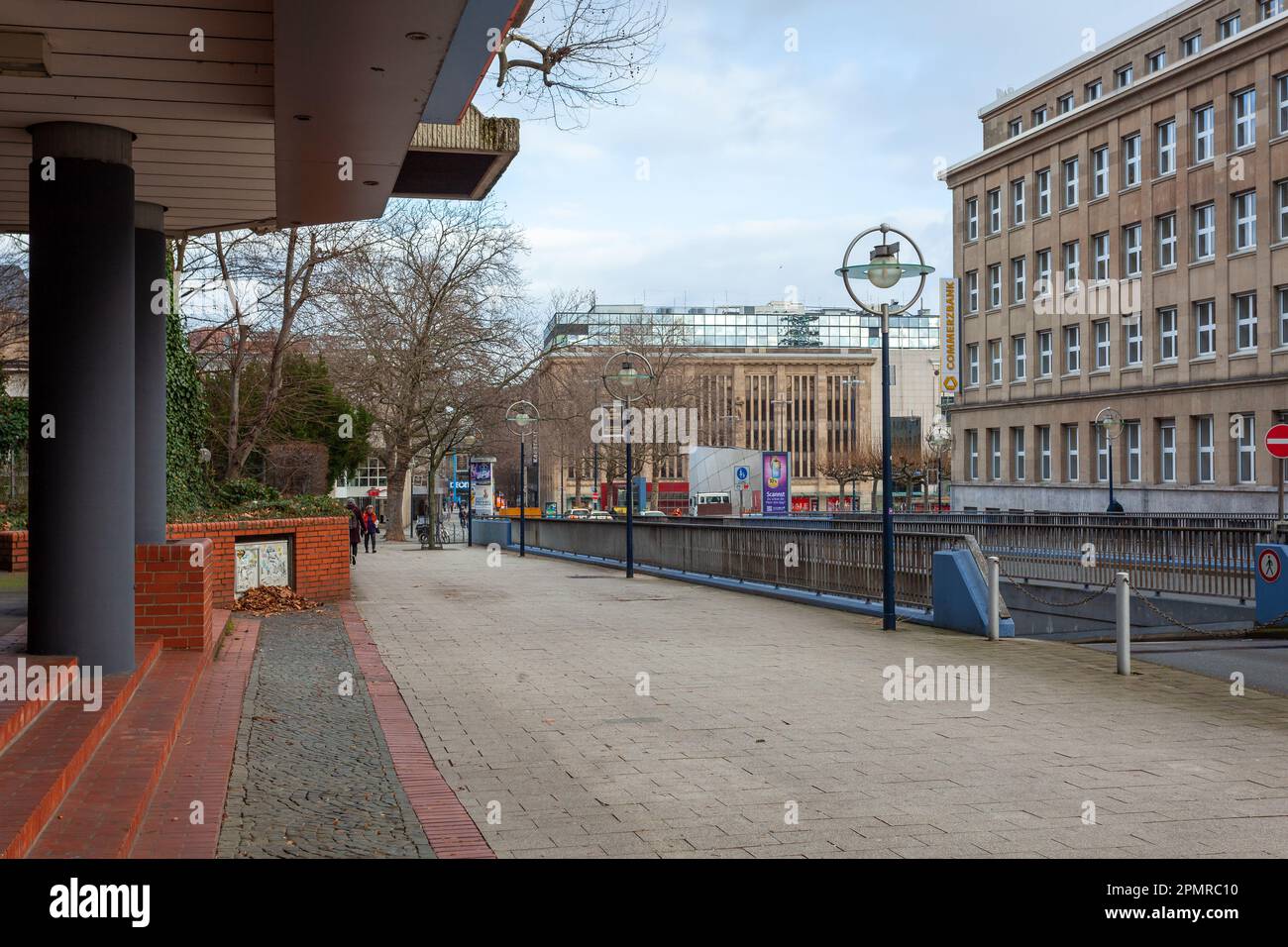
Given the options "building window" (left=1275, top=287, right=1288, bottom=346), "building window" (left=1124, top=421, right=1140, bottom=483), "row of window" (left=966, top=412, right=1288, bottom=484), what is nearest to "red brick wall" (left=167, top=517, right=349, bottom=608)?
"row of window" (left=966, top=412, right=1288, bottom=484)

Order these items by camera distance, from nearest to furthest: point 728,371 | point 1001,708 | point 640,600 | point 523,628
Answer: point 1001,708, point 523,628, point 640,600, point 728,371

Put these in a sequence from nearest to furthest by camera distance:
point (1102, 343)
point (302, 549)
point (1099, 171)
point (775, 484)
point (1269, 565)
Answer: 1. point (1269, 565)
2. point (302, 549)
3. point (775, 484)
4. point (1099, 171)
5. point (1102, 343)

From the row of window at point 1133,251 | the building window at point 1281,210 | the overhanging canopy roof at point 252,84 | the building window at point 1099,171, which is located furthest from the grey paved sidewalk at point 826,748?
the building window at point 1099,171

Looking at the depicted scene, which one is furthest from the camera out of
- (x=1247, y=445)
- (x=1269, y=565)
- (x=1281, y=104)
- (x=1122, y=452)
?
(x=1122, y=452)

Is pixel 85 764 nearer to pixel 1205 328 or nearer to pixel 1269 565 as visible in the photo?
pixel 1269 565

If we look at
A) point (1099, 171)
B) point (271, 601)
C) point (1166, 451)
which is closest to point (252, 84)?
point (271, 601)

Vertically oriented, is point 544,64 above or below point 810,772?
above

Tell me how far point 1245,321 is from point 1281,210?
383 centimetres

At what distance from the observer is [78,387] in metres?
8.34

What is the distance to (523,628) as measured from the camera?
15.3 m

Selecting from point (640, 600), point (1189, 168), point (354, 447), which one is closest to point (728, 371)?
point (354, 447)

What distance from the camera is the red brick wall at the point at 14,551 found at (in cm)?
1877

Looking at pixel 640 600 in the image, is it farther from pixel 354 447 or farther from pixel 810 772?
pixel 354 447
